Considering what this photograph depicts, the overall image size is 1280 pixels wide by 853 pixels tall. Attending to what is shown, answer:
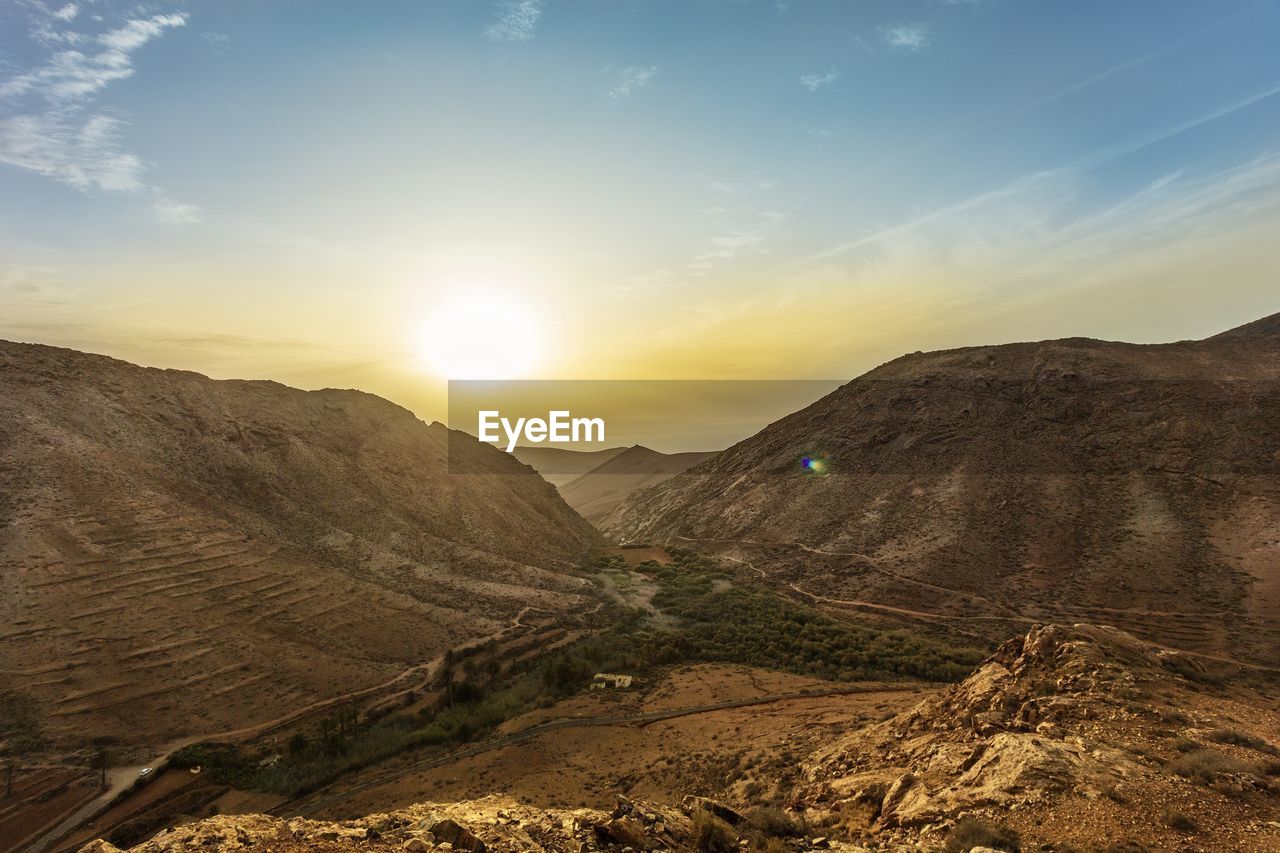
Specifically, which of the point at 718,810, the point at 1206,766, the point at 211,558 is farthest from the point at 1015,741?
the point at 211,558

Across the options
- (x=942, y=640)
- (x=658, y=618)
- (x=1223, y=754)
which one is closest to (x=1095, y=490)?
(x=942, y=640)

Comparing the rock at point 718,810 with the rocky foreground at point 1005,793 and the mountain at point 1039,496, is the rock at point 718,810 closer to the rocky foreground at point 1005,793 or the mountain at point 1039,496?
the rocky foreground at point 1005,793

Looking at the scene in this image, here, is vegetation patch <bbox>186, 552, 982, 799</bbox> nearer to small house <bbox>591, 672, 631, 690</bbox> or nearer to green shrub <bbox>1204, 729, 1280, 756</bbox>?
small house <bbox>591, 672, 631, 690</bbox>

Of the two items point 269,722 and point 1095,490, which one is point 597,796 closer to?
point 269,722

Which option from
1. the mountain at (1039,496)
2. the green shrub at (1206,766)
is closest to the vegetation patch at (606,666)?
the mountain at (1039,496)

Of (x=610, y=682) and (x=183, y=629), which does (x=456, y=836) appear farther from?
(x=183, y=629)
